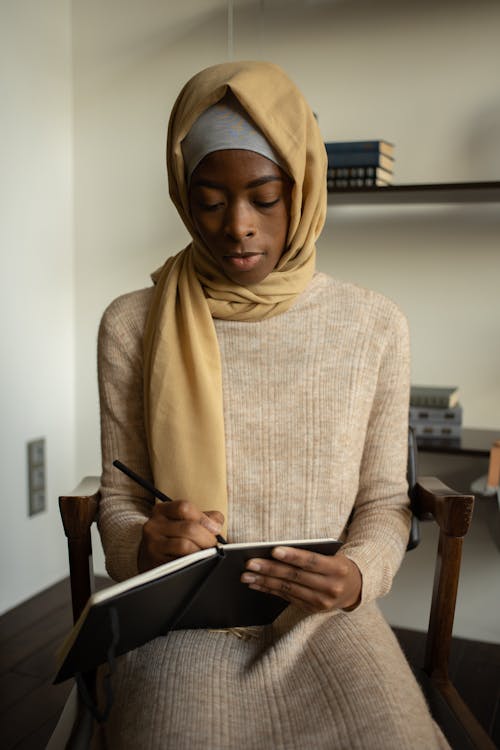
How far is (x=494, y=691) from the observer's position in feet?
7.01

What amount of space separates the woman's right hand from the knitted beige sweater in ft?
0.33

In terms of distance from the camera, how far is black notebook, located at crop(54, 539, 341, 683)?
86 centimetres

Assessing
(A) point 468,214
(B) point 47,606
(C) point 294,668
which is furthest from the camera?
(B) point 47,606

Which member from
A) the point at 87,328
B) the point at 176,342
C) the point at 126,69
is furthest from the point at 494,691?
the point at 126,69

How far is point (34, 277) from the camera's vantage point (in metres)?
2.59

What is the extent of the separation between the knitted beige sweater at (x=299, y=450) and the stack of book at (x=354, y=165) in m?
0.84

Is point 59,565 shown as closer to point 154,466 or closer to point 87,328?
point 87,328

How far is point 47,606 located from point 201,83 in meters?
1.99

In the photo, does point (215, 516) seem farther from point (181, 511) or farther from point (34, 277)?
point (34, 277)

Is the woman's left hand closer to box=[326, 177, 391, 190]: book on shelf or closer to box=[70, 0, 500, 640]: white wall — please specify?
box=[326, 177, 391, 190]: book on shelf

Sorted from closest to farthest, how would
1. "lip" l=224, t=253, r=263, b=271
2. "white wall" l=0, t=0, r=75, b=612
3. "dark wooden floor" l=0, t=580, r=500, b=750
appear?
1. "lip" l=224, t=253, r=263, b=271
2. "dark wooden floor" l=0, t=580, r=500, b=750
3. "white wall" l=0, t=0, r=75, b=612

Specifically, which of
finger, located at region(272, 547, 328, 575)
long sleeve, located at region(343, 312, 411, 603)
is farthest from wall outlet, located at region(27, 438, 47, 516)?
finger, located at region(272, 547, 328, 575)

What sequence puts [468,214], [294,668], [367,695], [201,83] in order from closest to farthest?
[367,695] → [294,668] → [201,83] → [468,214]

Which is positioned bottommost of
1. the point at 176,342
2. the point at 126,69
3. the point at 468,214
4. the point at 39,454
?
the point at 39,454
